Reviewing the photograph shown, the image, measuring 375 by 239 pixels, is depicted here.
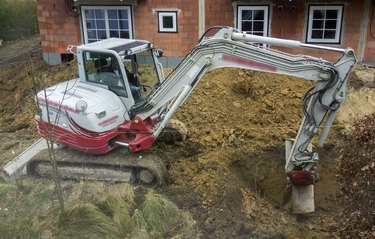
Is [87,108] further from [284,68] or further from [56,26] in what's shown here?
[56,26]

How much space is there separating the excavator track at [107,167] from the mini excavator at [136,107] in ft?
0.06

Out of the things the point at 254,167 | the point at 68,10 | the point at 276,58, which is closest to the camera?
the point at 276,58

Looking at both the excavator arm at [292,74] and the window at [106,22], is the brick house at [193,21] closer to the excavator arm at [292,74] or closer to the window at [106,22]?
the window at [106,22]

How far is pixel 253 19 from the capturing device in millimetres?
13234

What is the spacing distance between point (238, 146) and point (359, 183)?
4.96 meters

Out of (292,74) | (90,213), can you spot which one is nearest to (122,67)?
(90,213)

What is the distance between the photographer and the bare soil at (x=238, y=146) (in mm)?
7395

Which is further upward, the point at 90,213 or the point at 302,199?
the point at 90,213

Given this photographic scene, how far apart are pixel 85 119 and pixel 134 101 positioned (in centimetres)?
101

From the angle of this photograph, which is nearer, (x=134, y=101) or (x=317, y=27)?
(x=134, y=101)

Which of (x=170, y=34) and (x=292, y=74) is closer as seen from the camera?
(x=292, y=74)

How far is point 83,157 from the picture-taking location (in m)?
8.39

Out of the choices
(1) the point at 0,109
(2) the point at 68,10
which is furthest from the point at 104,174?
(2) the point at 68,10

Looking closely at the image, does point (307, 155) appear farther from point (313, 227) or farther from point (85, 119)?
point (85, 119)
